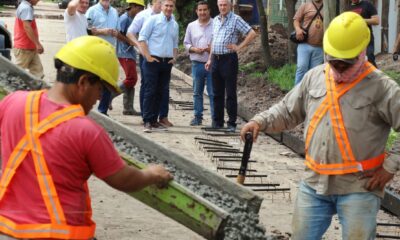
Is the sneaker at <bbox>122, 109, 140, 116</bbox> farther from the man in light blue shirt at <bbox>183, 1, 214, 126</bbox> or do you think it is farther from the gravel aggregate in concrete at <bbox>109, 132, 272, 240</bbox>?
the gravel aggregate in concrete at <bbox>109, 132, 272, 240</bbox>

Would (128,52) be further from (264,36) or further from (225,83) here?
(264,36)

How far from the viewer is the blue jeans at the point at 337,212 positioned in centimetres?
563

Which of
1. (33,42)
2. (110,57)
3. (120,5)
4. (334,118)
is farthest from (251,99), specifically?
(120,5)

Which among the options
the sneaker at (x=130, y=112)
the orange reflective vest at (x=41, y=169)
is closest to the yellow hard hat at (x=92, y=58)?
the orange reflective vest at (x=41, y=169)

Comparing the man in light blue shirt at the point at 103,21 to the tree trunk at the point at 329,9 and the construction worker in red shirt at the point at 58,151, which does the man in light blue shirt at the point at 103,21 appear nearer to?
the tree trunk at the point at 329,9

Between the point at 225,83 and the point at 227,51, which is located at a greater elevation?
the point at 227,51

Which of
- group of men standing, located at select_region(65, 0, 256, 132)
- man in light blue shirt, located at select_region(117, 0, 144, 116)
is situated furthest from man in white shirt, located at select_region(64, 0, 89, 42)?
man in light blue shirt, located at select_region(117, 0, 144, 116)

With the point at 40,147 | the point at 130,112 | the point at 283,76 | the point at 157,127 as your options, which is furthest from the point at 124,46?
the point at 40,147

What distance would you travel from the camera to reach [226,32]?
14.0 metres

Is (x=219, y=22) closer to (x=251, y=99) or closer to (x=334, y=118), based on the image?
(x=251, y=99)

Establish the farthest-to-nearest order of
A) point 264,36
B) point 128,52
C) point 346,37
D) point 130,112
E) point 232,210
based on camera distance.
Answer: point 264,36, point 130,112, point 128,52, point 232,210, point 346,37

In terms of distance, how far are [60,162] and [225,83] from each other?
33.5 feet

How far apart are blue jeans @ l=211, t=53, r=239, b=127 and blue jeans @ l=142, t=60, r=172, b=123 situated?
763mm

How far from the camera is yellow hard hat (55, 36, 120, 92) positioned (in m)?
4.37
